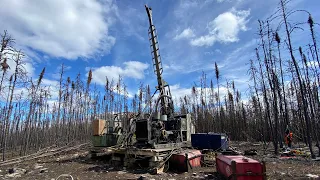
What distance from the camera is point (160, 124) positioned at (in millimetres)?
9859

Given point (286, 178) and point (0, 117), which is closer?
point (286, 178)

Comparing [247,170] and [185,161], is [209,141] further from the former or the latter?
[247,170]

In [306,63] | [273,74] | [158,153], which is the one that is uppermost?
[306,63]

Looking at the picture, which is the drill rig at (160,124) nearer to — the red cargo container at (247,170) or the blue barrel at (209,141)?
the blue barrel at (209,141)

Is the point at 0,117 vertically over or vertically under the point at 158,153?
Answer: over

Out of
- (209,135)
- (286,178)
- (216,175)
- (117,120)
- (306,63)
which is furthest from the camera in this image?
(306,63)

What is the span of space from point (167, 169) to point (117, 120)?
5728mm

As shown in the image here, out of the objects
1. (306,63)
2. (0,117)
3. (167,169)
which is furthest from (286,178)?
(0,117)

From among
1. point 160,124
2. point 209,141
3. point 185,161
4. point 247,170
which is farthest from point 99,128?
point 247,170

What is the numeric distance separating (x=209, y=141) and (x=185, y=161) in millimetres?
3902

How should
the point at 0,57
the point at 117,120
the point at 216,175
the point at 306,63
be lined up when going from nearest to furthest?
the point at 216,175 → the point at 0,57 → the point at 117,120 → the point at 306,63

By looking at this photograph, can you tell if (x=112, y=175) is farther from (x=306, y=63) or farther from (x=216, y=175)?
(x=306, y=63)

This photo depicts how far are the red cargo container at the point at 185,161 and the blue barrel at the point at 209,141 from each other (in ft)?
8.60

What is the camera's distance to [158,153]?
842cm
